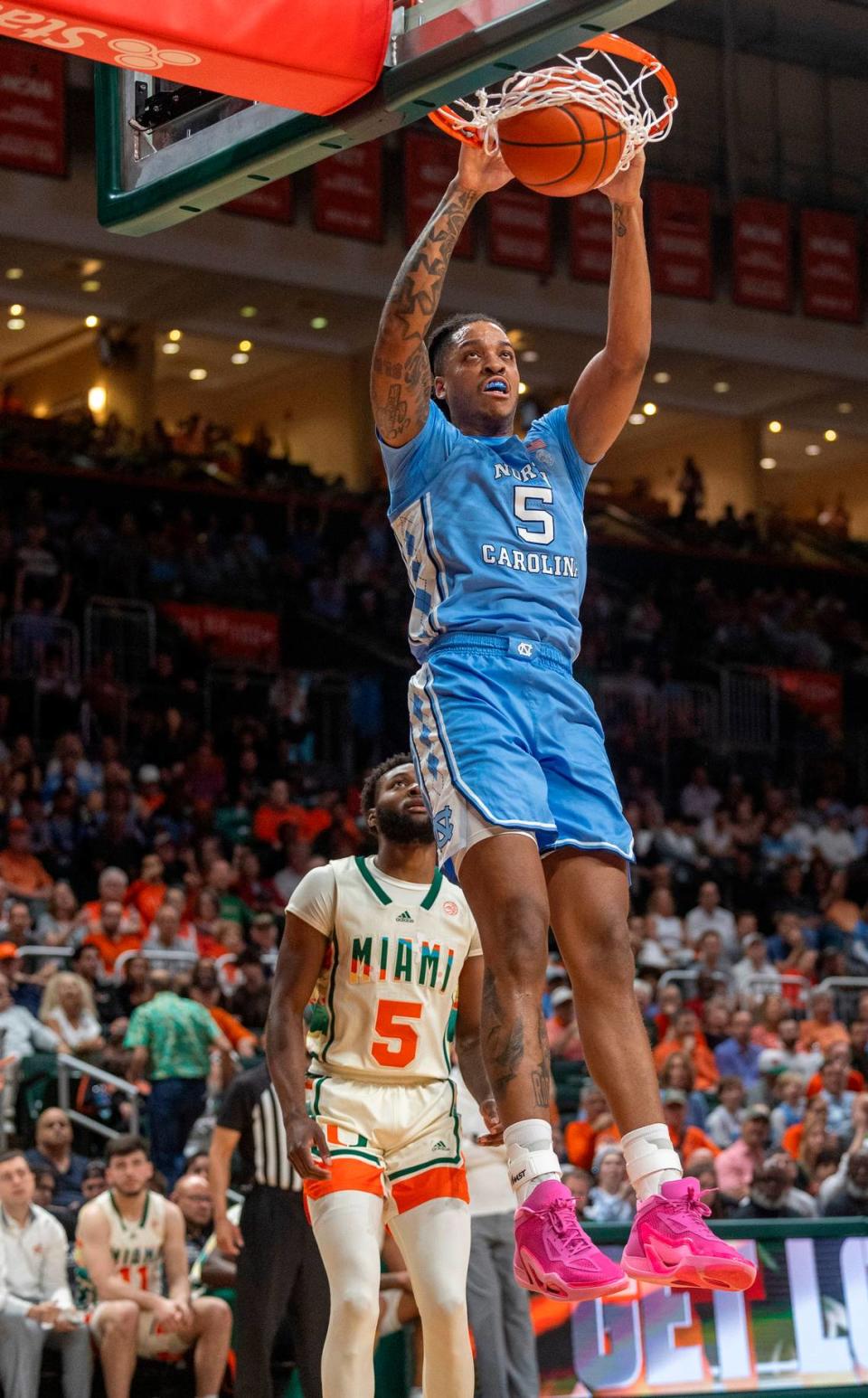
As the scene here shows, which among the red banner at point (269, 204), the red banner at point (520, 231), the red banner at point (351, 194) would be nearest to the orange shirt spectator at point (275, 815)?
the red banner at point (269, 204)

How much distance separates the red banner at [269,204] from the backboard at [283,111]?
17096 mm

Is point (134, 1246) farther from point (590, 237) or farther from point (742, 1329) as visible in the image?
point (590, 237)

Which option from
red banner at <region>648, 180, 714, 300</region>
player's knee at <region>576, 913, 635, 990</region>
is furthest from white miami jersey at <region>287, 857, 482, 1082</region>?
red banner at <region>648, 180, 714, 300</region>

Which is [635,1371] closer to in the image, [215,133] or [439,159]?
[215,133]

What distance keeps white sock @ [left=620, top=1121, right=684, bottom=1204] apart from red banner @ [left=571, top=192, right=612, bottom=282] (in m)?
20.4

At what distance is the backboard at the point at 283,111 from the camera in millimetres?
4223

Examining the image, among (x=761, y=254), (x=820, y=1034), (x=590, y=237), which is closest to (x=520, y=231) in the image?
(x=590, y=237)

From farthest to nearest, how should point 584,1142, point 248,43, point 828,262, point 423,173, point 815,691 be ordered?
point 815,691 < point 828,262 < point 423,173 < point 584,1142 < point 248,43

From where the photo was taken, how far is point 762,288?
24.9 meters

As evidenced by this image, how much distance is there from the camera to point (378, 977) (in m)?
5.85

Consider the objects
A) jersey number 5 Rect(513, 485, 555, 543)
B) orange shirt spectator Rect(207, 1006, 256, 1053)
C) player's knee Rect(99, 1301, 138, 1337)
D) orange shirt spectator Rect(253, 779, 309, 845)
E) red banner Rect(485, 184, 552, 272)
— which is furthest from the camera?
red banner Rect(485, 184, 552, 272)

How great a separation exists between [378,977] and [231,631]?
663 inches

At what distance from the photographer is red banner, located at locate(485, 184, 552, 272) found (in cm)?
2347

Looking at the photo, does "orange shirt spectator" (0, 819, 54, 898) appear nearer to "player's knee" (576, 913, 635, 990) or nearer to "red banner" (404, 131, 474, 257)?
"red banner" (404, 131, 474, 257)
